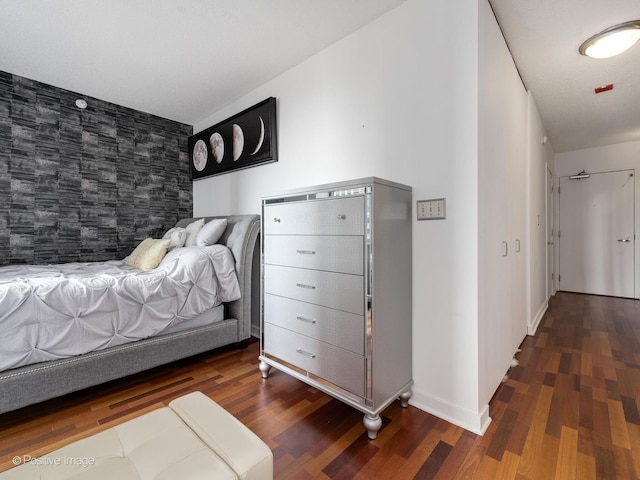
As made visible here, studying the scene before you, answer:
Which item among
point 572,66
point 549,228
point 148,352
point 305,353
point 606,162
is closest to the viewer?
point 305,353

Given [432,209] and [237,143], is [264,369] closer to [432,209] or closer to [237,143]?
[432,209]

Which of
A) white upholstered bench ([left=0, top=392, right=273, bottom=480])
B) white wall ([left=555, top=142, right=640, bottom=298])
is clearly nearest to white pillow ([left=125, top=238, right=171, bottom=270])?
white upholstered bench ([left=0, top=392, right=273, bottom=480])

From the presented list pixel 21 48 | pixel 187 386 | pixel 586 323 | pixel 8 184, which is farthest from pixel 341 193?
pixel 586 323

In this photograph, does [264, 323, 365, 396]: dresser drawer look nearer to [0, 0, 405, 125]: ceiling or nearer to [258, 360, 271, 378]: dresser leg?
[258, 360, 271, 378]: dresser leg

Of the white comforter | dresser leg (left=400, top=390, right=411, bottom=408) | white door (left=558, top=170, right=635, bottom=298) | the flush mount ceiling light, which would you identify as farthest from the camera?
white door (left=558, top=170, right=635, bottom=298)

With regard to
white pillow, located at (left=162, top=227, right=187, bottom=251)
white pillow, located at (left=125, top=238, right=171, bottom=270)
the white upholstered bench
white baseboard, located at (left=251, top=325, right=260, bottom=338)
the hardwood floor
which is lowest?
the hardwood floor

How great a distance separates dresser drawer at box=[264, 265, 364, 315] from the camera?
146cm

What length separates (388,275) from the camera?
150cm

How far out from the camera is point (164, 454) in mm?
775

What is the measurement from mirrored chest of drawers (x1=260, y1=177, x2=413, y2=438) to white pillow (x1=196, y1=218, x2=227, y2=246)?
3.17 ft

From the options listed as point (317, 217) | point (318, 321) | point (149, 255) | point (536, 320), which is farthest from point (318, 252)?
point (536, 320)

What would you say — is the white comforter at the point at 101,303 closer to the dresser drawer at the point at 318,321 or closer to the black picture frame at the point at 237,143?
the dresser drawer at the point at 318,321

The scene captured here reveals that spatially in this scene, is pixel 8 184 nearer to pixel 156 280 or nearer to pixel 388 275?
pixel 156 280

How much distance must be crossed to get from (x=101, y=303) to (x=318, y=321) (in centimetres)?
130
